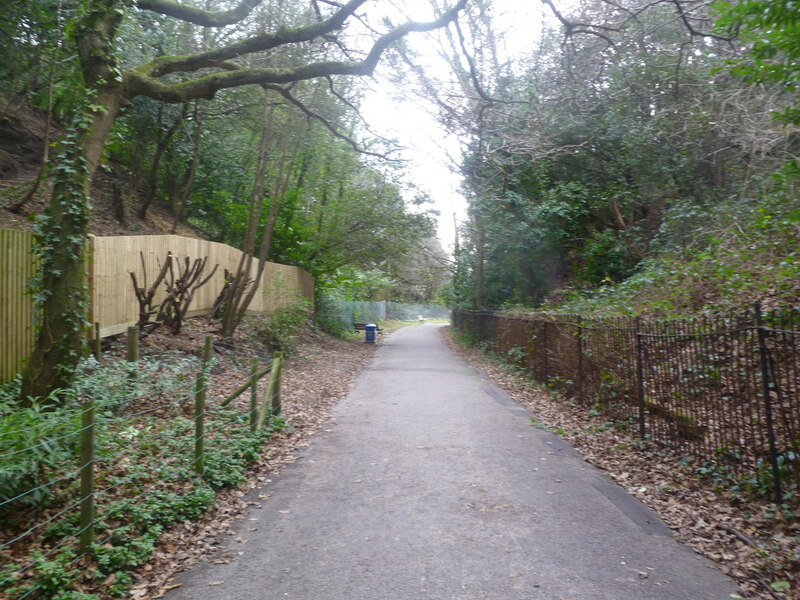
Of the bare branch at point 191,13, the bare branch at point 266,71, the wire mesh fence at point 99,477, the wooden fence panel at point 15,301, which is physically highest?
the bare branch at point 191,13

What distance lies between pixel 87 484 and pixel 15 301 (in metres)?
4.32

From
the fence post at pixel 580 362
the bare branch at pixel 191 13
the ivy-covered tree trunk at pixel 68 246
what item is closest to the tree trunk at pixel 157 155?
the bare branch at pixel 191 13

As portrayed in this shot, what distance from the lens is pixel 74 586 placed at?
4027mm

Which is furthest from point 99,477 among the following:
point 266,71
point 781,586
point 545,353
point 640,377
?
point 545,353

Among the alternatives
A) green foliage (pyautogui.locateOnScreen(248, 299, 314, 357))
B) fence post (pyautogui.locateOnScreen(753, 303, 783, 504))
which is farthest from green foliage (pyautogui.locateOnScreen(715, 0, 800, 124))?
green foliage (pyautogui.locateOnScreen(248, 299, 314, 357))

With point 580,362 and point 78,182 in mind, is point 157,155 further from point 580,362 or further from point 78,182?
point 580,362

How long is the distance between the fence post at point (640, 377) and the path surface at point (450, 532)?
99 centimetres

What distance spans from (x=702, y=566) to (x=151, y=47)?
15.8m

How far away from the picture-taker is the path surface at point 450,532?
420 centimetres

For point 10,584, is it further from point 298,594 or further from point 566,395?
point 566,395

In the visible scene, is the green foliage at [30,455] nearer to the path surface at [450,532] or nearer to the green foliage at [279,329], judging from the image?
the path surface at [450,532]

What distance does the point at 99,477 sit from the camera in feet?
17.7

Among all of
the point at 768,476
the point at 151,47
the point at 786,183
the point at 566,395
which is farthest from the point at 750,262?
the point at 151,47

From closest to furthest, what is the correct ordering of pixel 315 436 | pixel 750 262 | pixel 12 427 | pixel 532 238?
pixel 12 427
pixel 315 436
pixel 750 262
pixel 532 238
